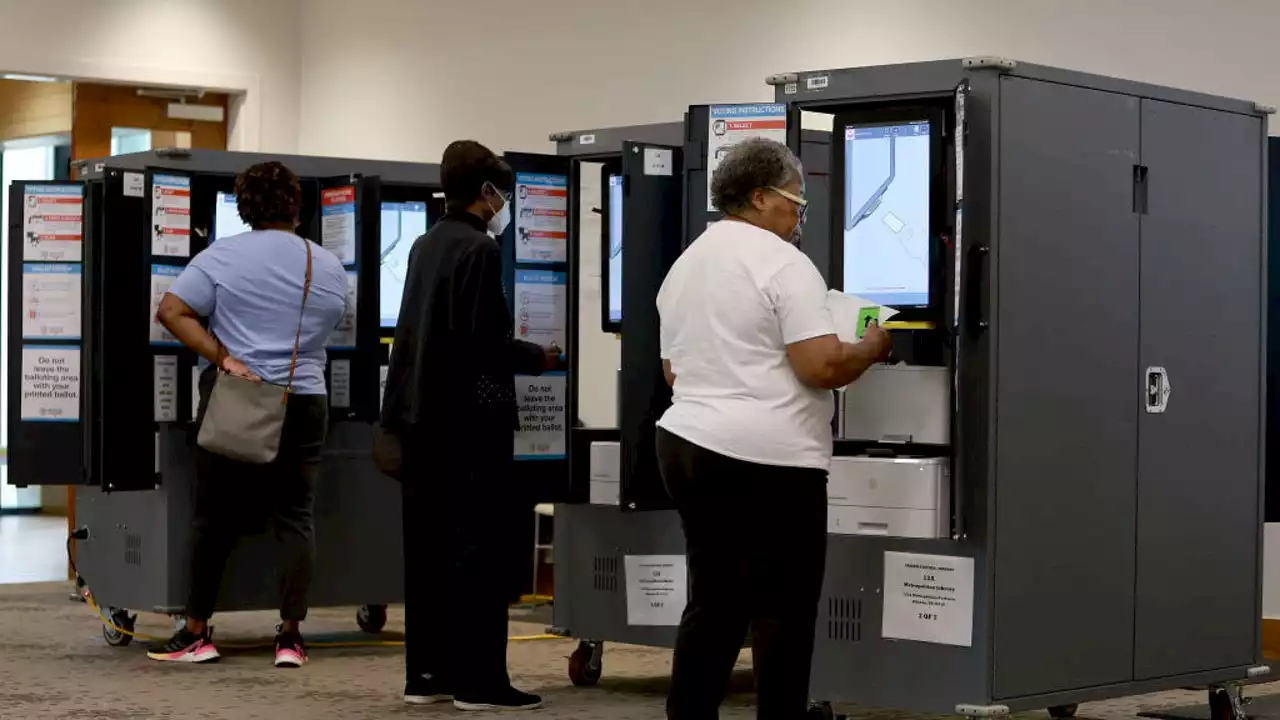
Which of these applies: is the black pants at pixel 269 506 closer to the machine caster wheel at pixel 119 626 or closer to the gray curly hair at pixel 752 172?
the machine caster wheel at pixel 119 626

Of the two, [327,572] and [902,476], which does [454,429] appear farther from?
[327,572]

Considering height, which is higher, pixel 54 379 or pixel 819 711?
pixel 54 379

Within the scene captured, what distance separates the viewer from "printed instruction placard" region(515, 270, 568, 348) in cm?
548

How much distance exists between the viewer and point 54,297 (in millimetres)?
6355

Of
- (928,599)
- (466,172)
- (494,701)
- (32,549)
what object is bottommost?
(32,549)

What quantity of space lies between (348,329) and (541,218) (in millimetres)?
1179

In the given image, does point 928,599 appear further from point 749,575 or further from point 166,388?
point 166,388

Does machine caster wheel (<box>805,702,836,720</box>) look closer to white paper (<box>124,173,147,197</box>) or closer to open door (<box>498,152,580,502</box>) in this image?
open door (<box>498,152,580,502</box>)

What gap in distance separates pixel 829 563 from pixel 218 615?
11.0 feet

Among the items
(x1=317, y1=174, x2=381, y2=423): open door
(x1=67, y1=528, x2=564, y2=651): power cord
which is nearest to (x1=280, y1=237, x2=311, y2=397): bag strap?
(x1=317, y1=174, x2=381, y2=423): open door

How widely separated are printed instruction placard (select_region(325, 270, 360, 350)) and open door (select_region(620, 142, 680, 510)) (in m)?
1.54

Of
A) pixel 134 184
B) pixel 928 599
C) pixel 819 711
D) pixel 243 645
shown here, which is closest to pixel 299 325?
pixel 134 184

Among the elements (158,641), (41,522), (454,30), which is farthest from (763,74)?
(41,522)

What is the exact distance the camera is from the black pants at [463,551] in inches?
191
